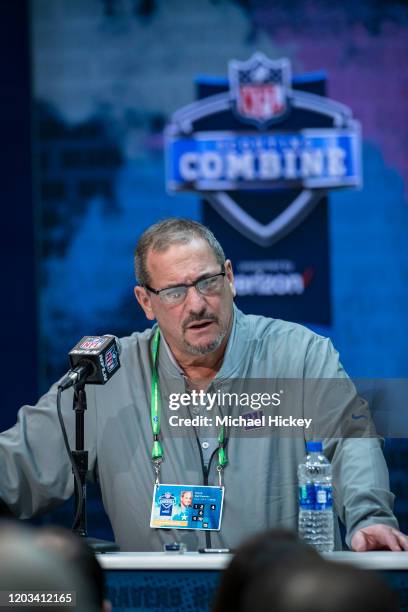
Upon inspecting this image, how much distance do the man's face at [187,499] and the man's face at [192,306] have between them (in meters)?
0.42

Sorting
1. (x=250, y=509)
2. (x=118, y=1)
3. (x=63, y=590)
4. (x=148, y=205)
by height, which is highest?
(x=118, y=1)

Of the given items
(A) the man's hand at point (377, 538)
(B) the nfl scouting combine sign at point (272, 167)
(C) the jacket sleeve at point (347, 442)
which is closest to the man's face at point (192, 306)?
(C) the jacket sleeve at point (347, 442)

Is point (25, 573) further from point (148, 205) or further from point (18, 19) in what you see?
point (18, 19)

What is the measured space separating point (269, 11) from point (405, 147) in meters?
0.84

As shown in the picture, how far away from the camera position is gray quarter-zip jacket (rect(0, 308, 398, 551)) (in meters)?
2.75

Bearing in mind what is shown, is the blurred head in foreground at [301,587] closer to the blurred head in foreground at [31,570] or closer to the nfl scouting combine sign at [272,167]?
the blurred head in foreground at [31,570]

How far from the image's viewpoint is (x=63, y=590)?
89 centimetres

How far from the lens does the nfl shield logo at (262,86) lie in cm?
454

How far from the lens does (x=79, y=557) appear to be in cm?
99

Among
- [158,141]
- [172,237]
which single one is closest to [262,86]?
[158,141]

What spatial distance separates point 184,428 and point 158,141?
6.53 feet

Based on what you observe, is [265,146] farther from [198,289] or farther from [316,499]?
[316,499]

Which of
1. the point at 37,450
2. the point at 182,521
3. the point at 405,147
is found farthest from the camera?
the point at 405,147

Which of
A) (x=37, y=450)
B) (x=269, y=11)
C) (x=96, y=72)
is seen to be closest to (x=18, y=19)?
(x=96, y=72)
